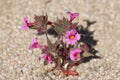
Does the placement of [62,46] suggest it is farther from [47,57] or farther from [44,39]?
[44,39]

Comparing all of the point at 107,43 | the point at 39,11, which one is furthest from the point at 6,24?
the point at 107,43

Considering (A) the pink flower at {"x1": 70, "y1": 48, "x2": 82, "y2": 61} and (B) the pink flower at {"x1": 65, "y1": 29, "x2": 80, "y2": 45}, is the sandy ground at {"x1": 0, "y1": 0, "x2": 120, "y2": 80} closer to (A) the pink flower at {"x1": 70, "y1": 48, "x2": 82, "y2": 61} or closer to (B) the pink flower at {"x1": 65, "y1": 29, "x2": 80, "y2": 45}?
(A) the pink flower at {"x1": 70, "y1": 48, "x2": 82, "y2": 61}

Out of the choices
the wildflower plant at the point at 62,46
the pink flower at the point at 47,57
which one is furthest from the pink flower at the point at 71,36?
the pink flower at the point at 47,57

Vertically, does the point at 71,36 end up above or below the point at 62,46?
above

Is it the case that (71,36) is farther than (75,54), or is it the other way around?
(75,54)

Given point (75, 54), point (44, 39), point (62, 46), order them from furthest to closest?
point (44, 39)
point (62, 46)
point (75, 54)

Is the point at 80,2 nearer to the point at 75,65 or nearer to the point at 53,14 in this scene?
the point at 53,14

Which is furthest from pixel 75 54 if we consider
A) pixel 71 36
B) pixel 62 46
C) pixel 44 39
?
pixel 44 39
